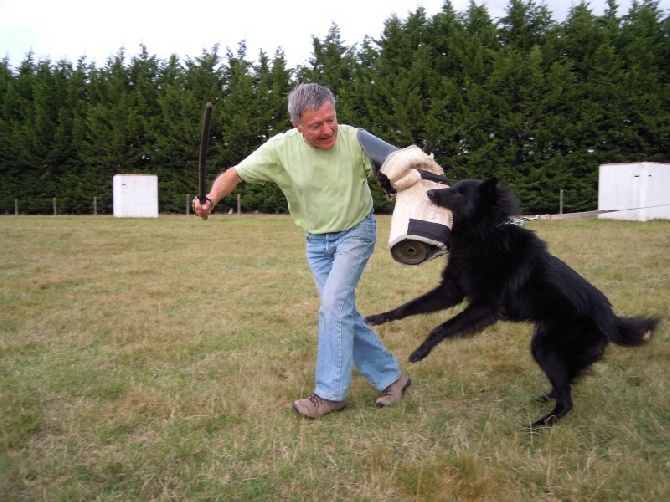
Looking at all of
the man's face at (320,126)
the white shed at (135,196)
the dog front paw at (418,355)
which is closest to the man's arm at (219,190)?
the man's face at (320,126)

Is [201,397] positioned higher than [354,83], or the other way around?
[354,83]

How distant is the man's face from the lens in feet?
9.29

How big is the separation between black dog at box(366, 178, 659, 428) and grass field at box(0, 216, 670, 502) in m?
0.29

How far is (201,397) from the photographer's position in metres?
3.17

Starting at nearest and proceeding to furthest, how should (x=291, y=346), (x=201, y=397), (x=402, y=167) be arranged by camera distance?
(x=402, y=167), (x=201, y=397), (x=291, y=346)

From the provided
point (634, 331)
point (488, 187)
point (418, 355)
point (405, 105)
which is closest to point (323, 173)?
point (488, 187)

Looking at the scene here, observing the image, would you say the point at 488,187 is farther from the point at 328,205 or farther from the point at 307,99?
the point at 307,99

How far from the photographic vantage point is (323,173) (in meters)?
2.99

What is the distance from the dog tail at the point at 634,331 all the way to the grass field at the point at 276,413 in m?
0.25

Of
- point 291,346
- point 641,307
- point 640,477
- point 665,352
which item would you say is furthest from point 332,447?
point 641,307

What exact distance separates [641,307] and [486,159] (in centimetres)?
1528

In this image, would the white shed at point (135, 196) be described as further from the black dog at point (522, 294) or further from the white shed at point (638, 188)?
the black dog at point (522, 294)

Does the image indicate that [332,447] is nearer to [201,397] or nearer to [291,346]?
[201,397]

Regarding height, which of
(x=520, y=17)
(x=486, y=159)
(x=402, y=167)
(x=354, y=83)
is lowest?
(x=402, y=167)
